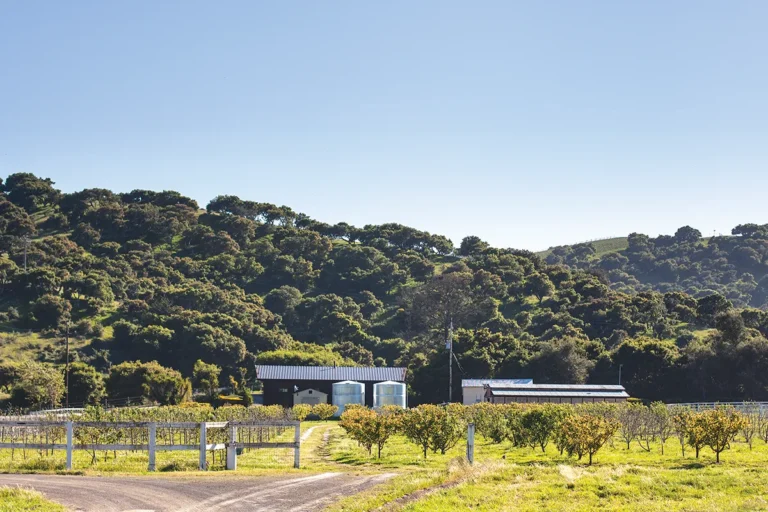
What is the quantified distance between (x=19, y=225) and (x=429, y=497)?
127912 millimetres

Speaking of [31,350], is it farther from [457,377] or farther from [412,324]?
[412,324]

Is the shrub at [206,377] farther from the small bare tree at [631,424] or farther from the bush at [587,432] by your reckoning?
the bush at [587,432]

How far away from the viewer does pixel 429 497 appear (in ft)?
59.7

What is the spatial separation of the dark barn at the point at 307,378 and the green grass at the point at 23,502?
5937 centimetres

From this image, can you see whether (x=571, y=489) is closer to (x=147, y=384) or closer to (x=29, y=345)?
(x=147, y=384)

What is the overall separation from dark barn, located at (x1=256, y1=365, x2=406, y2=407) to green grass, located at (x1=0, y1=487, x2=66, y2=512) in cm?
5937

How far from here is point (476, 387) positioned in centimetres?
7544

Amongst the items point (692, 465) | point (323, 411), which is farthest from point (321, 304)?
point (692, 465)

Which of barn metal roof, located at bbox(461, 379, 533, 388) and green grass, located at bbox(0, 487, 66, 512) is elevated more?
barn metal roof, located at bbox(461, 379, 533, 388)

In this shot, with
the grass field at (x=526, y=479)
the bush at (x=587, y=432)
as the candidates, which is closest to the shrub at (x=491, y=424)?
the grass field at (x=526, y=479)

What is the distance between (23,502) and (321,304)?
10272 centimetres

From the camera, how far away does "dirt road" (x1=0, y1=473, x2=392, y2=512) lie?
17.9 meters

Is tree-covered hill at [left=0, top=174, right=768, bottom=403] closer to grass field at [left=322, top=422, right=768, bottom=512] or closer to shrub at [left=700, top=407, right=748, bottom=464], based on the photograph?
shrub at [left=700, top=407, right=748, bottom=464]

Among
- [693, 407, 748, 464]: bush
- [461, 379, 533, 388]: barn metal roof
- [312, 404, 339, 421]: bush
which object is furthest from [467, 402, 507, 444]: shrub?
[461, 379, 533, 388]: barn metal roof
